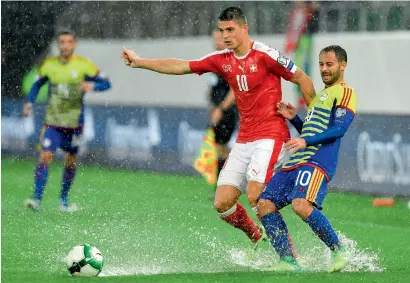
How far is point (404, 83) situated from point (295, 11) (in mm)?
2137

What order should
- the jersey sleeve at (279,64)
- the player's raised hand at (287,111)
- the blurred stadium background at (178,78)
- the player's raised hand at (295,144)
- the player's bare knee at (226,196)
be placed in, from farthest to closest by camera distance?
the blurred stadium background at (178,78) → the player's bare knee at (226,196) → the jersey sleeve at (279,64) → the player's raised hand at (287,111) → the player's raised hand at (295,144)

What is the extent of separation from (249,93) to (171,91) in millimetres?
9512

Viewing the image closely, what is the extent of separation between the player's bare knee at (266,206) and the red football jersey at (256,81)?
65 cm

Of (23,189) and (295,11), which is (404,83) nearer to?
(295,11)

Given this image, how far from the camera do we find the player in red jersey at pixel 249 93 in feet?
26.7

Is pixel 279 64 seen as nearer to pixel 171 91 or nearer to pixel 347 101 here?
pixel 347 101

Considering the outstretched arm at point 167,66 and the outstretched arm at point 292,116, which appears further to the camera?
the outstretched arm at point 167,66

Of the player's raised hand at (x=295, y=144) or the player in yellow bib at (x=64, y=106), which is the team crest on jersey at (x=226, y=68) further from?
the player in yellow bib at (x=64, y=106)

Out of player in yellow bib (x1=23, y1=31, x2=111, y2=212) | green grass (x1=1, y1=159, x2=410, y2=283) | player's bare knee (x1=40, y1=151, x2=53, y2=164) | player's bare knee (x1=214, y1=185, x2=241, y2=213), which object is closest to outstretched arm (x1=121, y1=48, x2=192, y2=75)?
player's bare knee (x1=214, y1=185, x2=241, y2=213)

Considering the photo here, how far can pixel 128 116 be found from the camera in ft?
56.1

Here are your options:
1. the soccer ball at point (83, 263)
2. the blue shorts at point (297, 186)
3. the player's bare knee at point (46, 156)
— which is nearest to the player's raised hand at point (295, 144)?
the blue shorts at point (297, 186)

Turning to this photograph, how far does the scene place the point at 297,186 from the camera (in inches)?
299

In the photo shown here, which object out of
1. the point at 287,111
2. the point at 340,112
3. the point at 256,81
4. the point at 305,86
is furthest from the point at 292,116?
the point at 340,112

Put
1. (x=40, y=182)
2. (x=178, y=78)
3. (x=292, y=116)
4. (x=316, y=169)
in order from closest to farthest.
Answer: (x=316, y=169), (x=292, y=116), (x=40, y=182), (x=178, y=78)
